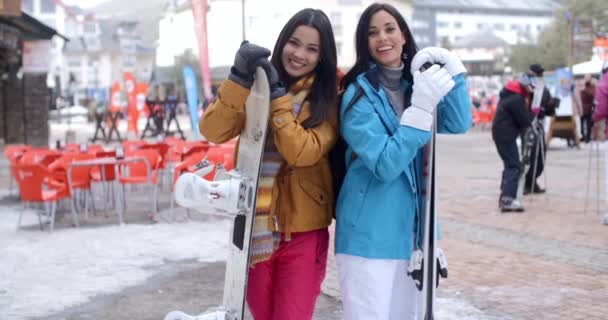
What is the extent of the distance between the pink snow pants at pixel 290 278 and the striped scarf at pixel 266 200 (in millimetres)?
87

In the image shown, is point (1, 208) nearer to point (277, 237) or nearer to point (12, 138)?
point (277, 237)

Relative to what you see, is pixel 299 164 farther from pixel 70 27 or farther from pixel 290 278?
pixel 70 27

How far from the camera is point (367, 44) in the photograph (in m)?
2.98

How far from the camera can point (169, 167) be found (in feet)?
36.9

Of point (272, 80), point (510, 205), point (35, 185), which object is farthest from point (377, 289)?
point (510, 205)

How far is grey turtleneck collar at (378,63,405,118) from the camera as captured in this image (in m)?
2.91

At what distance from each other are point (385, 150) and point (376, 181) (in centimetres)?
15

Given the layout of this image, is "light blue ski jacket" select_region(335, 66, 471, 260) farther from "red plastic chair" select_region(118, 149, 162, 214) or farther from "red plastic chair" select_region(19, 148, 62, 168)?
"red plastic chair" select_region(19, 148, 62, 168)

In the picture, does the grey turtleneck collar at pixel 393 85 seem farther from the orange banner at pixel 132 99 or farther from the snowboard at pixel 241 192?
the orange banner at pixel 132 99

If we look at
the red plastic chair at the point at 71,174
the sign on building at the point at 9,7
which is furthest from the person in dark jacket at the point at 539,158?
the sign on building at the point at 9,7

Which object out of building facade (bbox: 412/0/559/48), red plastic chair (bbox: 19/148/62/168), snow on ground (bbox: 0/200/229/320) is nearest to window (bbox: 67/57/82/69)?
building facade (bbox: 412/0/559/48)

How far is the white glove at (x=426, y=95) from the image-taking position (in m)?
2.72

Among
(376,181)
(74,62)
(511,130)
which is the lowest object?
(511,130)

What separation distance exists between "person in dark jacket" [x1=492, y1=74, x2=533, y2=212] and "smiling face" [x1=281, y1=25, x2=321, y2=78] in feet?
22.2
